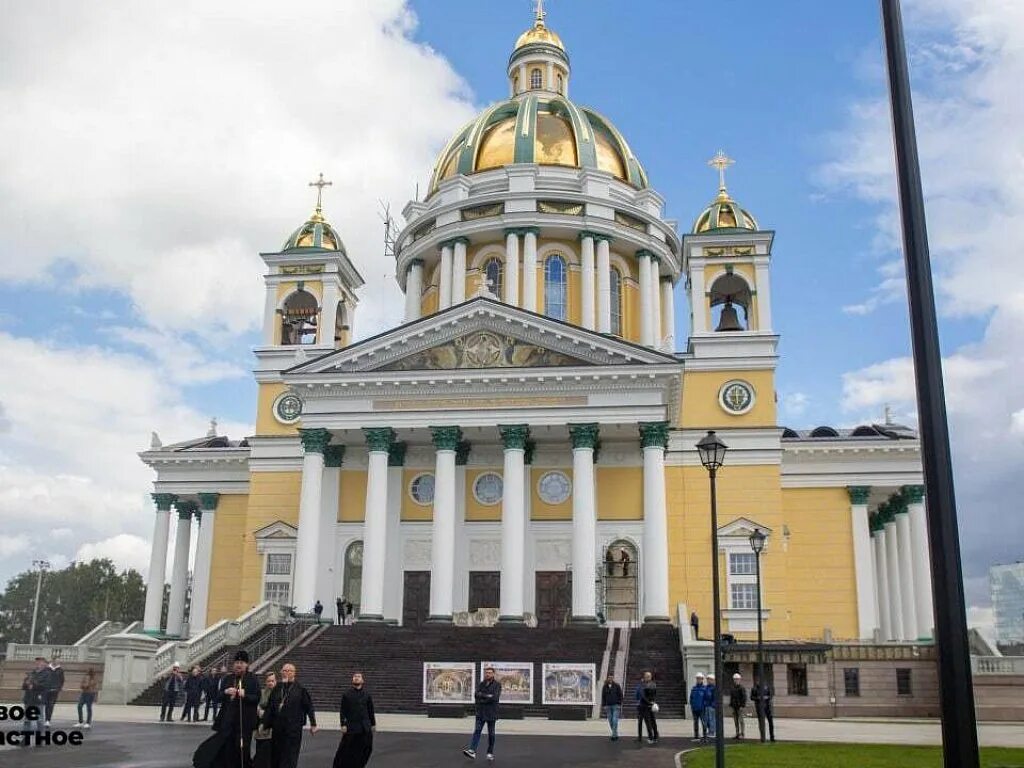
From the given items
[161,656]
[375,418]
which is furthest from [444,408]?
[161,656]

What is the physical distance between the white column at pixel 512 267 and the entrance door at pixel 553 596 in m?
14.6

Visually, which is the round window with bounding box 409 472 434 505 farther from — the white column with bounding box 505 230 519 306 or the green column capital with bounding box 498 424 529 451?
the white column with bounding box 505 230 519 306

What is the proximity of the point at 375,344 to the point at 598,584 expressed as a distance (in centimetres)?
1183

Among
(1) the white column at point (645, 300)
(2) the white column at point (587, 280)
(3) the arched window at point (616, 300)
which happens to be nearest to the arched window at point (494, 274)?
(2) the white column at point (587, 280)

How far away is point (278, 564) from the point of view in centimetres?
4281

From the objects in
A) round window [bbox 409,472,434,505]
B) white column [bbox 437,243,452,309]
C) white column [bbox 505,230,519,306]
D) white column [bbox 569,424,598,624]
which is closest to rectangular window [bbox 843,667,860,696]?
white column [bbox 569,424,598,624]

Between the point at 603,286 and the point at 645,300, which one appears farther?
the point at 645,300

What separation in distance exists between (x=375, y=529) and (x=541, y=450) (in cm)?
707

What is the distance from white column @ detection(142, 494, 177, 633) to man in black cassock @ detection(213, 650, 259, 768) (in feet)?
129

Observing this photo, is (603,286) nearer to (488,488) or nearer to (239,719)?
(488,488)

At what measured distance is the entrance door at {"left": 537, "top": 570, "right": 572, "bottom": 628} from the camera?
3909 centimetres

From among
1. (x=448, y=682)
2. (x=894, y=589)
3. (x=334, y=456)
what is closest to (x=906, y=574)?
(x=894, y=589)

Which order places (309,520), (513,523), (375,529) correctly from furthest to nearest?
(309,520) → (375,529) → (513,523)

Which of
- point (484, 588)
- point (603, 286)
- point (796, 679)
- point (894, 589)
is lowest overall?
point (796, 679)
